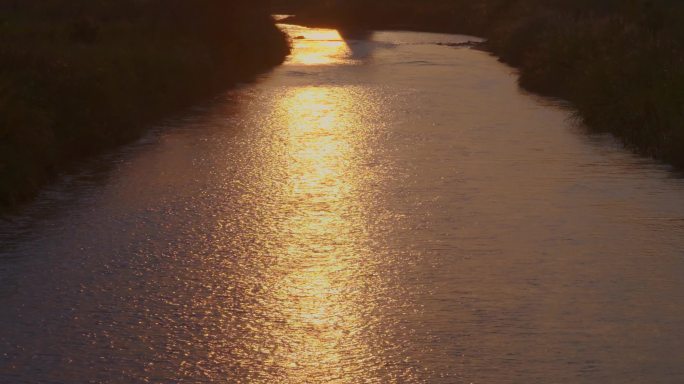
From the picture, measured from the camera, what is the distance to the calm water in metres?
8.32

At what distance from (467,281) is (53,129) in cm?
856

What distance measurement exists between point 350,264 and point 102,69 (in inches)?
402

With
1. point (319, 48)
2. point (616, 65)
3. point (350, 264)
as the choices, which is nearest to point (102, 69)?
point (350, 264)

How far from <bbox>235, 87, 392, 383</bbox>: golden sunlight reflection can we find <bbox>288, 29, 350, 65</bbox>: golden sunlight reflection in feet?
73.2

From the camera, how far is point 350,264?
440 inches

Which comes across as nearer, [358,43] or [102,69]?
[102,69]

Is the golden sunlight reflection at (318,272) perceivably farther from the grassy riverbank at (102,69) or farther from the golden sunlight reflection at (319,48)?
the golden sunlight reflection at (319,48)

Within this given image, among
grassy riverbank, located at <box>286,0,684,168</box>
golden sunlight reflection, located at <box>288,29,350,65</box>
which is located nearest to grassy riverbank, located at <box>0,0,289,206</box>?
golden sunlight reflection, located at <box>288,29,350,65</box>

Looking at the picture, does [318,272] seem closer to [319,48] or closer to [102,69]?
[102,69]

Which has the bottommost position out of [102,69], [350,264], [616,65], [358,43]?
[358,43]

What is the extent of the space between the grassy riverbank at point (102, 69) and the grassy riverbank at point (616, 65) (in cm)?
886

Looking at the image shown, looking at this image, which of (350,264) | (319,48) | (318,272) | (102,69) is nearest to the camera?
(318,272)

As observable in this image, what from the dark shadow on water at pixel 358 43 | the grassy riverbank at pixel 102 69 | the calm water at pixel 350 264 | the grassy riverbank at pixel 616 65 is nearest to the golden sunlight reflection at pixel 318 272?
the calm water at pixel 350 264

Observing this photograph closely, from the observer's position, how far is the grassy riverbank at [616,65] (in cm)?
1905
